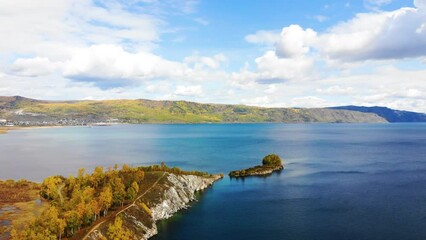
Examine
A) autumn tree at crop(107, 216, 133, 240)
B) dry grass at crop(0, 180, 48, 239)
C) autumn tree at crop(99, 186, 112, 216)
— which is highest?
autumn tree at crop(99, 186, 112, 216)

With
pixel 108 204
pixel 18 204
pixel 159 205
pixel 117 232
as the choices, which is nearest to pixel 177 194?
pixel 159 205

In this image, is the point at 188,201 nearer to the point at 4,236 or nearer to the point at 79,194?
the point at 79,194

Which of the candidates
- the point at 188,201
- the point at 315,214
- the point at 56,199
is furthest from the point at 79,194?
the point at 315,214

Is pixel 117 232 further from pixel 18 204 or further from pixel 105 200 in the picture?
pixel 18 204

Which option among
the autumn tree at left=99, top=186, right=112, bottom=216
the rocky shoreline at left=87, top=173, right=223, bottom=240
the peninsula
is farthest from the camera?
the autumn tree at left=99, top=186, right=112, bottom=216

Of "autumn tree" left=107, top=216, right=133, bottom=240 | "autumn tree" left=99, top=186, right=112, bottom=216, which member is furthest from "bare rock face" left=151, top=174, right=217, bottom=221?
"autumn tree" left=107, top=216, right=133, bottom=240

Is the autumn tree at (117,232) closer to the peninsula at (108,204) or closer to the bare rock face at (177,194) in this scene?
the peninsula at (108,204)

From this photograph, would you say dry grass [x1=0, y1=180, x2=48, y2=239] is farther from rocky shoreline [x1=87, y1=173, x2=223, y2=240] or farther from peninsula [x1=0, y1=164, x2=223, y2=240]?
rocky shoreline [x1=87, y1=173, x2=223, y2=240]


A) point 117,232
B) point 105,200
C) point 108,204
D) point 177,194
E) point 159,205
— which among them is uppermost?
point 105,200
